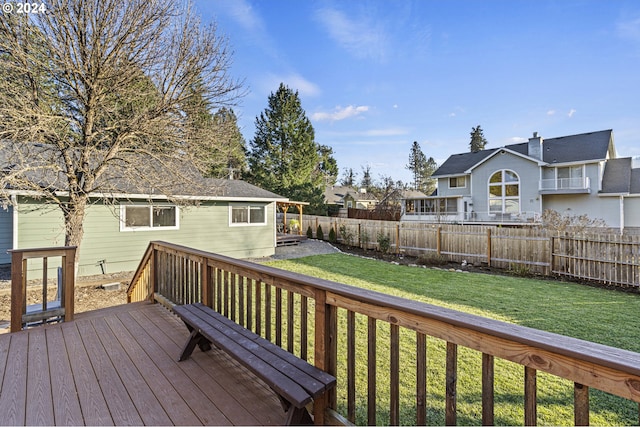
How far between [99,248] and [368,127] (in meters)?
19.6

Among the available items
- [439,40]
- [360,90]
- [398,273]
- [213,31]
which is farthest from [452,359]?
[360,90]

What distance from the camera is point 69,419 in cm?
201

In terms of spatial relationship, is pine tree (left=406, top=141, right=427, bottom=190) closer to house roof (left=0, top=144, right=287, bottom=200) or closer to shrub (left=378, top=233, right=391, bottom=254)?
shrub (left=378, top=233, right=391, bottom=254)

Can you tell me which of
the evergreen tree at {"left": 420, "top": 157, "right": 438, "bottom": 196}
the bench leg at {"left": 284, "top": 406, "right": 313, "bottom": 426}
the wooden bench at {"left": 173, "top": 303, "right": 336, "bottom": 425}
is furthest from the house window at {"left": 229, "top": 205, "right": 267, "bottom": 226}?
the evergreen tree at {"left": 420, "top": 157, "right": 438, "bottom": 196}

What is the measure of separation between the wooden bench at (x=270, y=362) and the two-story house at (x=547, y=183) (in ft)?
65.4

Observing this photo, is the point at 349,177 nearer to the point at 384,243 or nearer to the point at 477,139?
the point at 477,139

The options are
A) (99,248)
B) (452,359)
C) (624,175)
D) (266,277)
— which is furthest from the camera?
(624,175)

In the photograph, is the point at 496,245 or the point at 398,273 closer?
the point at 398,273

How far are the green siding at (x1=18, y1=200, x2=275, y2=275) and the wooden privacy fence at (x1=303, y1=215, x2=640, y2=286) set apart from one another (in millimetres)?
5293

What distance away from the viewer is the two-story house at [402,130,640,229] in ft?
59.8

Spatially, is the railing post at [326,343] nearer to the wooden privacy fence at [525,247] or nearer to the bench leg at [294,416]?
the bench leg at [294,416]

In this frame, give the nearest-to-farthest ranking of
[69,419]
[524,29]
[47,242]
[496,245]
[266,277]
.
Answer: [69,419] < [266,277] < [524,29] < [47,242] < [496,245]

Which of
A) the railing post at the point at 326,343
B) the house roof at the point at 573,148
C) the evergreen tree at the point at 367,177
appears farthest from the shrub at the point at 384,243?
the evergreen tree at the point at 367,177

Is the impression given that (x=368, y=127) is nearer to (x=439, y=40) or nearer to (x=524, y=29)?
(x=439, y=40)
